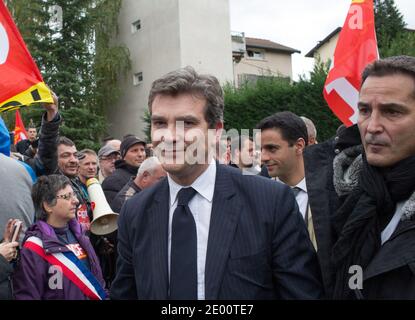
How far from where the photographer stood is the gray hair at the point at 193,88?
218 centimetres

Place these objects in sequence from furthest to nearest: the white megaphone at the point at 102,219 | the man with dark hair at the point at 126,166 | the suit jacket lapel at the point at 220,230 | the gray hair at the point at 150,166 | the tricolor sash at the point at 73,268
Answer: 1. the man with dark hair at the point at 126,166
2. the gray hair at the point at 150,166
3. the white megaphone at the point at 102,219
4. the tricolor sash at the point at 73,268
5. the suit jacket lapel at the point at 220,230

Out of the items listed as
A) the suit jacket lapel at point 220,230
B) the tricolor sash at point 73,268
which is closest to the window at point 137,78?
the tricolor sash at point 73,268

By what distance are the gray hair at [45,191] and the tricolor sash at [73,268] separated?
0.40 m

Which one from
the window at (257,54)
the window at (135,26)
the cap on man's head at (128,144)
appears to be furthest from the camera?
the window at (257,54)

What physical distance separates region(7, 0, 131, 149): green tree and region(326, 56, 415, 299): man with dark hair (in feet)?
70.4

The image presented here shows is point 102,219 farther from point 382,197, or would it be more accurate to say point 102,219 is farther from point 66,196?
point 382,197

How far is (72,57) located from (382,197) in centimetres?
2369

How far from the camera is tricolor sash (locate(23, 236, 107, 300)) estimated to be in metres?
3.65

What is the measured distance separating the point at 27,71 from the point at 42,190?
3.21ft

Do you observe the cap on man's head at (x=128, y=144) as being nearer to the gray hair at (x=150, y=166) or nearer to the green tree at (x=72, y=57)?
the gray hair at (x=150, y=166)

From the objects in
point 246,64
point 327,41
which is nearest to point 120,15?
point 246,64

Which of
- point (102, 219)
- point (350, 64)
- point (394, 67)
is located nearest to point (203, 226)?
point (394, 67)

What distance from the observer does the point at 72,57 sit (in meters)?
23.9

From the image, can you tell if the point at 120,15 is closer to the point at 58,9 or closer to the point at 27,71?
the point at 58,9
